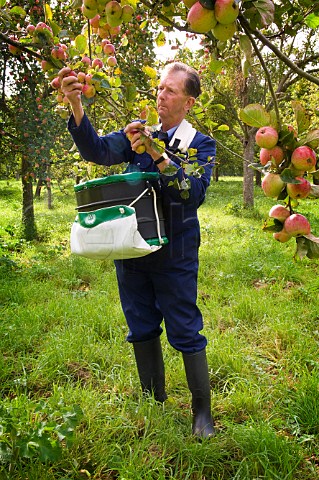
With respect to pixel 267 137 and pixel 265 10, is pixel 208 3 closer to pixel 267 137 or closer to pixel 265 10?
pixel 265 10

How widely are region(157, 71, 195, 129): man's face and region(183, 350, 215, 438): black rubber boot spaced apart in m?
1.08

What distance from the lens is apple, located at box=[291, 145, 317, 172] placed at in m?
0.79

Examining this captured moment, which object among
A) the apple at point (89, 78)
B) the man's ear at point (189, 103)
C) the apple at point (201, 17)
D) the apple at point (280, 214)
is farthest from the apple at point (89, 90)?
the apple at point (280, 214)

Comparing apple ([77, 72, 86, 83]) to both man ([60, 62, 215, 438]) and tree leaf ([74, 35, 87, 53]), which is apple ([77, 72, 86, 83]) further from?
man ([60, 62, 215, 438])

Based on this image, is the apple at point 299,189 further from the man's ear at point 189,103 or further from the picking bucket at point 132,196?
the man's ear at point 189,103

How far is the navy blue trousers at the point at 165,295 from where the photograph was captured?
5.72 ft

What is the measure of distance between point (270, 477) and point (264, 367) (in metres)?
0.88

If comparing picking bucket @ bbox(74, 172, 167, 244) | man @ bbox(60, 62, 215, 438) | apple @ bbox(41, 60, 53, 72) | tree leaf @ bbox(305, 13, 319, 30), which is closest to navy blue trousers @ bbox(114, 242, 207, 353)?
man @ bbox(60, 62, 215, 438)

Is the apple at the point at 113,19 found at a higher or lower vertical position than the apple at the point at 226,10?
higher

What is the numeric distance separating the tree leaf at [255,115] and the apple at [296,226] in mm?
212

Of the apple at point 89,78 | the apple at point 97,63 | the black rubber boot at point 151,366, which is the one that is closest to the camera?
the apple at point 89,78

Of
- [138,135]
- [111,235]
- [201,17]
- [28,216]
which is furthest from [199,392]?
[28,216]

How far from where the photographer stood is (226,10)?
2.27 ft

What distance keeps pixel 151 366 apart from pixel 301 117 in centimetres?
153
